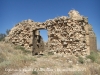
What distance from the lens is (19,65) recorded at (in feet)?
23.2

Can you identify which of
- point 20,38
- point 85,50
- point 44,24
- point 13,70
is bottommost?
point 13,70

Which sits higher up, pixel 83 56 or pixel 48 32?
pixel 48 32

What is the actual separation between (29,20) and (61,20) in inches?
156

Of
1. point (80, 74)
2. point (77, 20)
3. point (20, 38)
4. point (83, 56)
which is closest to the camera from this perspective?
point (80, 74)

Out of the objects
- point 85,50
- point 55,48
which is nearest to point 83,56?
point 85,50

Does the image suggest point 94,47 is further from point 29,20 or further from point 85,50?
point 29,20

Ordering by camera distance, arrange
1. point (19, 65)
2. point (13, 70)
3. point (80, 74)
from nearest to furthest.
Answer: point (80, 74), point (13, 70), point (19, 65)

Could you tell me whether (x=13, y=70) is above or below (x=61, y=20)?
below

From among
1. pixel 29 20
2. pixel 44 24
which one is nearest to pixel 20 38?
pixel 29 20

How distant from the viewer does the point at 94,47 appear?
1155 cm

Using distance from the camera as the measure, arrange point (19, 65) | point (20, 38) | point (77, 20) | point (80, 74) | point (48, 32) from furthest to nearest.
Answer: point (20, 38)
point (48, 32)
point (77, 20)
point (19, 65)
point (80, 74)

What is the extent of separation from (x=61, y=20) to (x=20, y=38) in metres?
4.99

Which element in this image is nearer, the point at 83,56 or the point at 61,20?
the point at 83,56

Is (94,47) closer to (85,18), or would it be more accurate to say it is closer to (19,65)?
(85,18)
